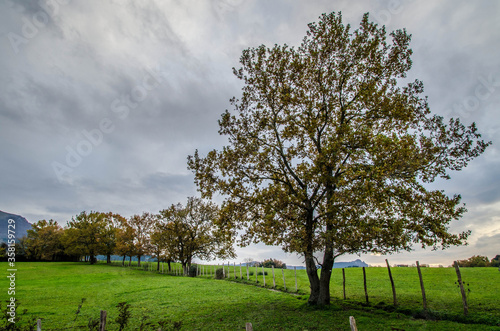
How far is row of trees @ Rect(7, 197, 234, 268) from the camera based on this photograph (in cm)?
5484

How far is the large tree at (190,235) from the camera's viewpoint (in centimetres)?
5428

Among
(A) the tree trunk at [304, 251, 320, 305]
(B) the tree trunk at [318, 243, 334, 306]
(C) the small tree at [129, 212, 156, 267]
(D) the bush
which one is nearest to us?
(B) the tree trunk at [318, 243, 334, 306]

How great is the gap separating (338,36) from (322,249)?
15.9 m

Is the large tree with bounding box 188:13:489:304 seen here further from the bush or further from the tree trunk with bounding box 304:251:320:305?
the bush

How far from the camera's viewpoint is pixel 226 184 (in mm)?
19938

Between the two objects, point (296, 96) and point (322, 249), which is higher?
point (296, 96)

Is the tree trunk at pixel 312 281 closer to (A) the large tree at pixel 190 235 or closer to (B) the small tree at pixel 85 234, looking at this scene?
(A) the large tree at pixel 190 235

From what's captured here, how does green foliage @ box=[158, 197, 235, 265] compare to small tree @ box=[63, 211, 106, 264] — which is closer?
green foliage @ box=[158, 197, 235, 265]

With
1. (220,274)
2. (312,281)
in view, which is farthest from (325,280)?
(220,274)

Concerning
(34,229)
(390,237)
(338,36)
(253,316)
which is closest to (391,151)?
(390,237)

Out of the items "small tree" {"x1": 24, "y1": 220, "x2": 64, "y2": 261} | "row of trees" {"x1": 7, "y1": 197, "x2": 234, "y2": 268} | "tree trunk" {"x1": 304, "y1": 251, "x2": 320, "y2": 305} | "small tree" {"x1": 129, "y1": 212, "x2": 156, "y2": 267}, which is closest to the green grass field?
"tree trunk" {"x1": 304, "y1": 251, "x2": 320, "y2": 305}

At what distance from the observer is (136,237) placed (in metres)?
70.0

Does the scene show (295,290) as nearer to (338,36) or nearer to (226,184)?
(226,184)

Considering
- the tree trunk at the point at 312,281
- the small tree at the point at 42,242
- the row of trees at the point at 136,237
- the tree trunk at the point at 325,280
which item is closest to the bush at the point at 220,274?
the row of trees at the point at 136,237
